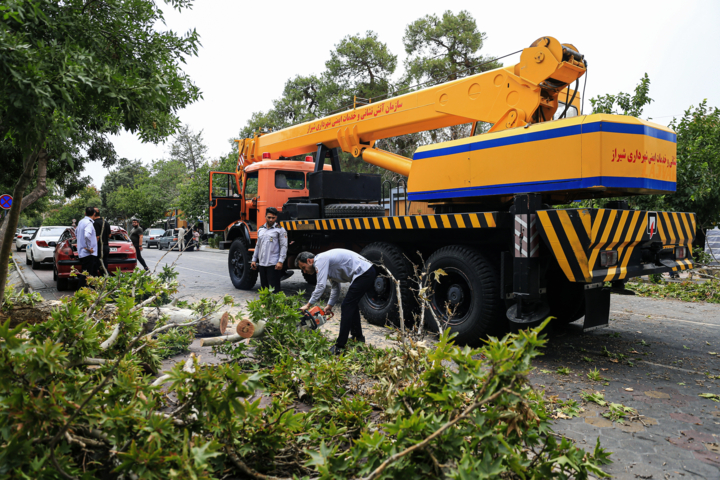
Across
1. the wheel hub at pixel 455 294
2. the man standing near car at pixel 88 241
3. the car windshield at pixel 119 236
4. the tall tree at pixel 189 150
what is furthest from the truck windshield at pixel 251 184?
the tall tree at pixel 189 150

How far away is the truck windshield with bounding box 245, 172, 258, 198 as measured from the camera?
10539 millimetres

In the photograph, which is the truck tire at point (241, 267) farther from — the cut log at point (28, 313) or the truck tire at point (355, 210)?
Result: the cut log at point (28, 313)

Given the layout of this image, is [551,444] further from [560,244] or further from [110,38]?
[110,38]

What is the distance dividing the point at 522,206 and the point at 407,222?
72.3 inches

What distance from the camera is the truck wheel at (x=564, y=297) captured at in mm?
6316

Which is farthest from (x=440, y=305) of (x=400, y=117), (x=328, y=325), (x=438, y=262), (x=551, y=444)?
(x=551, y=444)

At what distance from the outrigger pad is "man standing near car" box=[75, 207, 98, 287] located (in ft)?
27.1

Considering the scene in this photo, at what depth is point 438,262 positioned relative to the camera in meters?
6.34

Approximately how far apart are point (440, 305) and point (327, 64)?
→ 971 inches

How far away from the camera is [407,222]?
21.9 feet

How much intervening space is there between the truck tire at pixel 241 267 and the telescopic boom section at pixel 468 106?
9.46 feet

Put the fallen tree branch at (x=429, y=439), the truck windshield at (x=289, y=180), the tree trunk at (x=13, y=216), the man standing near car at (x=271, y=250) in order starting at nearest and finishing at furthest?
the fallen tree branch at (x=429, y=439), the tree trunk at (x=13, y=216), the man standing near car at (x=271, y=250), the truck windshield at (x=289, y=180)

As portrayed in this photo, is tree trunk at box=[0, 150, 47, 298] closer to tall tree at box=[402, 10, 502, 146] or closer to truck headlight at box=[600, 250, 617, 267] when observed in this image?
truck headlight at box=[600, 250, 617, 267]

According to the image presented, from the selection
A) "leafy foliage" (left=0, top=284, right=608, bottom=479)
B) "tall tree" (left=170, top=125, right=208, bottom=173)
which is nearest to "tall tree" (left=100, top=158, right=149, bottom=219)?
"tall tree" (left=170, top=125, right=208, bottom=173)
